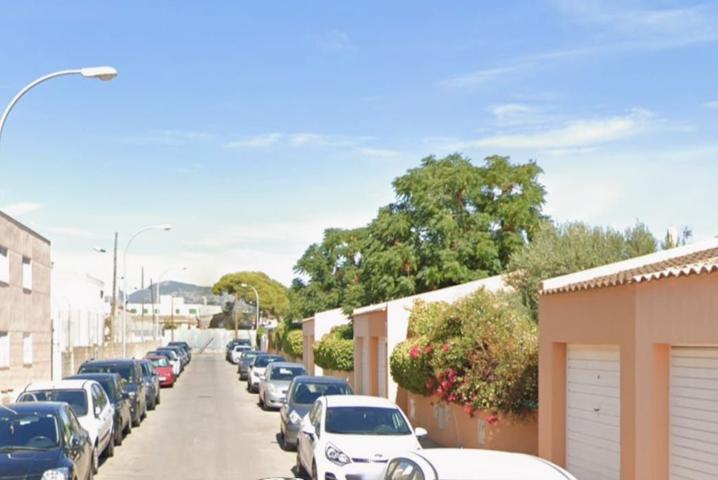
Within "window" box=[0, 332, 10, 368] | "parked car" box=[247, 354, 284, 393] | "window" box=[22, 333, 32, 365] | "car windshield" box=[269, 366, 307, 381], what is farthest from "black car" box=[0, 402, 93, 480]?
"parked car" box=[247, 354, 284, 393]

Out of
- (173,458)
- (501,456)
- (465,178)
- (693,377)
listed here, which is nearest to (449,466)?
(501,456)

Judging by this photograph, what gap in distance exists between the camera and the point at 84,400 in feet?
61.5

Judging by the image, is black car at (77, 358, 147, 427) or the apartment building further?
the apartment building

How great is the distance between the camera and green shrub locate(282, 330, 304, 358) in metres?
54.7

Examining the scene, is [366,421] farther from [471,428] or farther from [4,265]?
[4,265]

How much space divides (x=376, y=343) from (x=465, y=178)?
306 inches

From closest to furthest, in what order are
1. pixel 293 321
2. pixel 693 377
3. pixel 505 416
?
pixel 693 377
pixel 505 416
pixel 293 321

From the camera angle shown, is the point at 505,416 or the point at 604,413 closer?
the point at 604,413

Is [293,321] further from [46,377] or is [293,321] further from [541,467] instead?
[541,467]

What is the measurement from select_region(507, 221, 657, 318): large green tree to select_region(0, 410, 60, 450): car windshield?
1184cm

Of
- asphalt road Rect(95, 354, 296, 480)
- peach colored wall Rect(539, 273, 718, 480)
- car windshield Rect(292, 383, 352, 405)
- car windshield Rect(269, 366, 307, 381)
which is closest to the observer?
peach colored wall Rect(539, 273, 718, 480)

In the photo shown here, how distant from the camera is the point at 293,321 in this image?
58875 mm

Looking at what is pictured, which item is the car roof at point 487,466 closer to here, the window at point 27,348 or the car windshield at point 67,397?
the car windshield at point 67,397

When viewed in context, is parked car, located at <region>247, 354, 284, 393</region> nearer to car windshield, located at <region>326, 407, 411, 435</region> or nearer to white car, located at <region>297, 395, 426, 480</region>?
white car, located at <region>297, 395, 426, 480</region>
